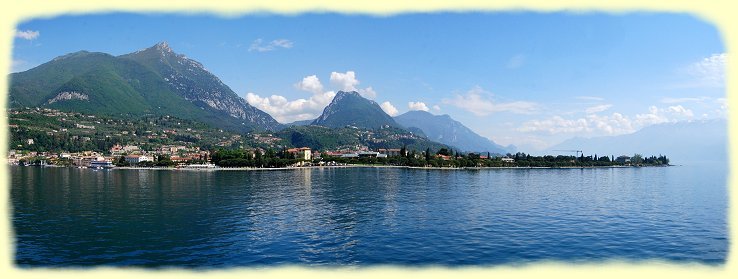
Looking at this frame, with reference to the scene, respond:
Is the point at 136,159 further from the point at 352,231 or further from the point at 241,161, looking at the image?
the point at 352,231

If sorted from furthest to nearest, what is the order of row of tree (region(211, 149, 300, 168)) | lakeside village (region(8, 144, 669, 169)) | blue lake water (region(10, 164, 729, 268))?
lakeside village (region(8, 144, 669, 169)) < row of tree (region(211, 149, 300, 168)) < blue lake water (region(10, 164, 729, 268))

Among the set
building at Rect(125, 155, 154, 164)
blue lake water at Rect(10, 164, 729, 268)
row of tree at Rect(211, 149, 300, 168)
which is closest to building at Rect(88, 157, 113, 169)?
building at Rect(125, 155, 154, 164)

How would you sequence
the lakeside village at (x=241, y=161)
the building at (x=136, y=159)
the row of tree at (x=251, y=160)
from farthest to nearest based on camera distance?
the building at (x=136, y=159)
the lakeside village at (x=241, y=161)
the row of tree at (x=251, y=160)

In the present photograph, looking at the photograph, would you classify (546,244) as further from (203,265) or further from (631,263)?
(203,265)

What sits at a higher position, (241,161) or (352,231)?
(241,161)

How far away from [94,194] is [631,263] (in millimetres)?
55234

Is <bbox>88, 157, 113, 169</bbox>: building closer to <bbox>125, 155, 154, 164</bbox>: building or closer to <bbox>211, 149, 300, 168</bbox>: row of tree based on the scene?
<bbox>125, 155, 154, 164</bbox>: building

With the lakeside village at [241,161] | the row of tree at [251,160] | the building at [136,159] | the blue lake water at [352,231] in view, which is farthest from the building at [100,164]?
the blue lake water at [352,231]

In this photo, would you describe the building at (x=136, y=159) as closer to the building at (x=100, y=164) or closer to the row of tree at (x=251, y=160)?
the building at (x=100, y=164)

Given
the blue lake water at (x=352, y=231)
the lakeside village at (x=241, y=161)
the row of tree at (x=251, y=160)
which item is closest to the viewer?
the blue lake water at (x=352, y=231)

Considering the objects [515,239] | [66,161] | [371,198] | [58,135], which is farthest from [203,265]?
[58,135]

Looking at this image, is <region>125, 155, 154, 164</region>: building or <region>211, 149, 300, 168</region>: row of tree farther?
<region>125, 155, 154, 164</region>: building

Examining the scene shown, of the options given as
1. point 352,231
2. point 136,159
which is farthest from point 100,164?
point 352,231

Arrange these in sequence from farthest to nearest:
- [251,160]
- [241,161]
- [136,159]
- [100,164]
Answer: [136,159]
[100,164]
[251,160]
[241,161]
